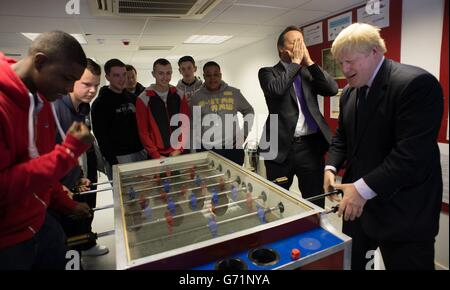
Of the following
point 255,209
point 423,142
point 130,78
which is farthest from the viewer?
point 130,78

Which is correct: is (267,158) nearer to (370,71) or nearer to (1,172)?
(370,71)

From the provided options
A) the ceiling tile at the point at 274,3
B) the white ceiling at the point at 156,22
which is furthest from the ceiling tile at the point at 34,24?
the ceiling tile at the point at 274,3

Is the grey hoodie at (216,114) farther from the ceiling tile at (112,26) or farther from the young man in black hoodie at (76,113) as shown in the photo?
the ceiling tile at (112,26)

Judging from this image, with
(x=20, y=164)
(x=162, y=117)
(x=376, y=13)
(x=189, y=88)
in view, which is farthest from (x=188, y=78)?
(x=20, y=164)

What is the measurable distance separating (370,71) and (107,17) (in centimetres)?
277

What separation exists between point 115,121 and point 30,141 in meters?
1.70

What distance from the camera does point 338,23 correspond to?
10.0 feet

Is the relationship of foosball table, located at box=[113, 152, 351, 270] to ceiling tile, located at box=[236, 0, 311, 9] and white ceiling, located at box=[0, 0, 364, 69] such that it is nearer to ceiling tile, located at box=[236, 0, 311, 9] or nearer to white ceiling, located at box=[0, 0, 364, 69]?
ceiling tile, located at box=[236, 0, 311, 9]

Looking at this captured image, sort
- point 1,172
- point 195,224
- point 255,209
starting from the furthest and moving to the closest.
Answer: point 255,209
point 195,224
point 1,172

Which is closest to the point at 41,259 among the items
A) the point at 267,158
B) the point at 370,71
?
the point at 267,158

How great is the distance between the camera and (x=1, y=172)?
2.84ft

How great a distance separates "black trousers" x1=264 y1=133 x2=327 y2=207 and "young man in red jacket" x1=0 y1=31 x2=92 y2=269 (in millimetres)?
1551

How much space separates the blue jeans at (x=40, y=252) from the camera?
3.37ft

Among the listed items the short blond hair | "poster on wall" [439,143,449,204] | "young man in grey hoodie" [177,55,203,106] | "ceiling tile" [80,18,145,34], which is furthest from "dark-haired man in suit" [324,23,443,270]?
"ceiling tile" [80,18,145,34]
